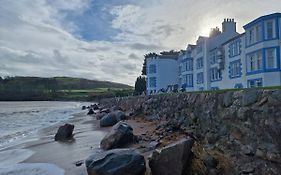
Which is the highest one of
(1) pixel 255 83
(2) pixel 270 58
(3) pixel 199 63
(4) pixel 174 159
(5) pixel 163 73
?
(3) pixel 199 63

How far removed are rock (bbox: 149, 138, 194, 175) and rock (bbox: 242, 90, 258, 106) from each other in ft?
5.45

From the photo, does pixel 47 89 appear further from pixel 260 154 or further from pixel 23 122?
pixel 260 154

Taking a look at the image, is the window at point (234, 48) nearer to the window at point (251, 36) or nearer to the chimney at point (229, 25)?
the window at point (251, 36)

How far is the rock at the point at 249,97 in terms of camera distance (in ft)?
22.9

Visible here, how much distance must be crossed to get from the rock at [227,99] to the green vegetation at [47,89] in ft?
466

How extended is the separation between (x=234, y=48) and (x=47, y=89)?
157239 mm

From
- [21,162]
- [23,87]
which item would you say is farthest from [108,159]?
[23,87]

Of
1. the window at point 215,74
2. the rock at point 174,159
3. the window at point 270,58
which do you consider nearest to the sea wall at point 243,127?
the rock at point 174,159

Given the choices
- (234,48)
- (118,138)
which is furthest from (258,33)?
(118,138)

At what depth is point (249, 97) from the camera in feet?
23.6

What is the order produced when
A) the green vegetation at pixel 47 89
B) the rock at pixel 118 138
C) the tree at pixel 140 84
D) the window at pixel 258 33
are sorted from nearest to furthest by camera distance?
the rock at pixel 118 138 → the window at pixel 258 33 → the tree at pixel 140 84 → the green vegetation at pixel 47 89

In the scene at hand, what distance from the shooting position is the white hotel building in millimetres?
26609

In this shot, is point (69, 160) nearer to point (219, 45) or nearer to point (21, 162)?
point (21, 162)

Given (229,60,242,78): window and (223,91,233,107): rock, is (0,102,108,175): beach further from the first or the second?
(229,60,242,78): window
